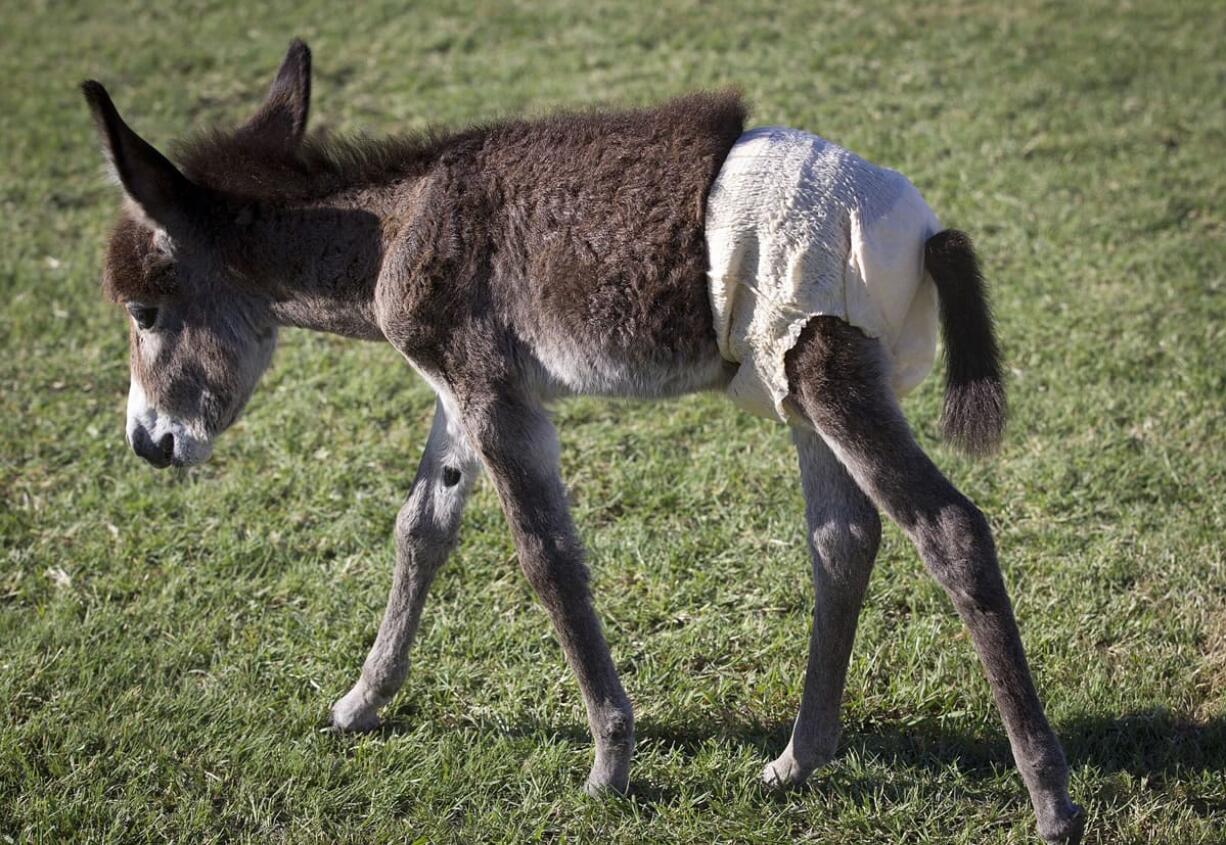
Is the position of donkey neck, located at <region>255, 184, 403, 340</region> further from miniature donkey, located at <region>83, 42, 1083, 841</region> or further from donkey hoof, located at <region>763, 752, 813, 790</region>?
donkey hoof, located at <region>763, 752, 813, 790</region>

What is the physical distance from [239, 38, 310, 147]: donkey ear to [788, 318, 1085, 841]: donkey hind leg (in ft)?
6.57

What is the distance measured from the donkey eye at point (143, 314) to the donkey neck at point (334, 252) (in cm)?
46

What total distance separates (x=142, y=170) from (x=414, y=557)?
1504mm

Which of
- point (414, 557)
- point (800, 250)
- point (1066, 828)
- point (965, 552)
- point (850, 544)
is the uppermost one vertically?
point (800, 250)

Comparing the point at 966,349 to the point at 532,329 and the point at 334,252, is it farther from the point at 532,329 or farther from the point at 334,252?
the point at 334,252

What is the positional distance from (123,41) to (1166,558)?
32.1 feet

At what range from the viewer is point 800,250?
3.02 m

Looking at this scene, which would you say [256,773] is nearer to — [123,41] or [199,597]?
[199,597]

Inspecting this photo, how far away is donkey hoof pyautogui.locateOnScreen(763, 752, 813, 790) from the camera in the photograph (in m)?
3.64

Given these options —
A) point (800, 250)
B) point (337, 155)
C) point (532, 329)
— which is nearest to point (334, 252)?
point (337, 155)

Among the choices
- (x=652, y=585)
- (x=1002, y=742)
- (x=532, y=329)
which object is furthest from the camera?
(x=652, y=585)

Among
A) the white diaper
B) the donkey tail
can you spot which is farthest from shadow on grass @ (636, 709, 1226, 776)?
the white diaper

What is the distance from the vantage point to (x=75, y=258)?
730 cm

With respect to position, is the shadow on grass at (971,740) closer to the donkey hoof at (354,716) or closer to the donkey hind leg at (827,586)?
the donkey hoof at (354,716)
